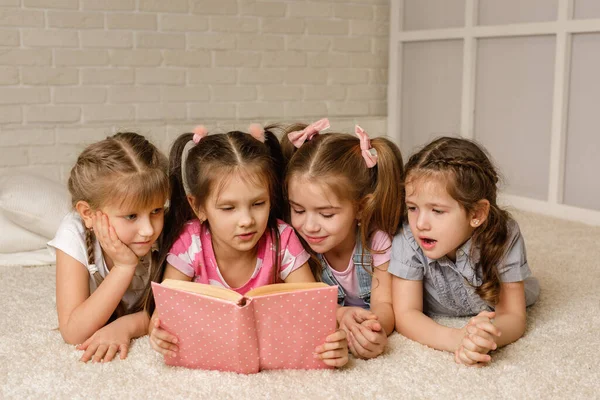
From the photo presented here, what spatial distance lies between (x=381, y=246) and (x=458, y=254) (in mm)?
180

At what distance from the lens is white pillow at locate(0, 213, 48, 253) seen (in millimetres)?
2385

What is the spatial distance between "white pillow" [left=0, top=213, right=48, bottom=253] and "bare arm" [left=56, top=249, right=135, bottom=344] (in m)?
0.90

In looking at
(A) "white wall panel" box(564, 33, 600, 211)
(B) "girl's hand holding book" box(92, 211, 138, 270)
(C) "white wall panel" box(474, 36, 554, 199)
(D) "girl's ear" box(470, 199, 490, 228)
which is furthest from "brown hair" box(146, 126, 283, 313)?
(C) "white wall panel" box(474, 36, 554, 199)

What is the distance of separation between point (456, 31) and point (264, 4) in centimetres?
95

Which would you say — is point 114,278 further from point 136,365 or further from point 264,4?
point 264,4

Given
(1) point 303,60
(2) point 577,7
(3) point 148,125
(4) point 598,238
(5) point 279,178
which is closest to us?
(5) point 279,178

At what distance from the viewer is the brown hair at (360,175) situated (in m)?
1.60

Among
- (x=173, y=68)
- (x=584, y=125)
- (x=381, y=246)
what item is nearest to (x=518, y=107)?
(x=584, y=125)

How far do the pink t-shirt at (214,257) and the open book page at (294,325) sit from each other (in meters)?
0.28

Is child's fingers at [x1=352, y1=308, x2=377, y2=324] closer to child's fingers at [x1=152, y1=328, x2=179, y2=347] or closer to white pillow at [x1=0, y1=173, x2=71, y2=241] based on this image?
child's fingers at [x1=152, y1=328, x2=179, y2=347]

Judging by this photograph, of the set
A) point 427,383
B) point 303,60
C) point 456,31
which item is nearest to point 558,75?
point 456,31

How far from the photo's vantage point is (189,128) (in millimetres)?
3572

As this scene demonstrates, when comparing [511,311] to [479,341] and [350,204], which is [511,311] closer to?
[479,341]

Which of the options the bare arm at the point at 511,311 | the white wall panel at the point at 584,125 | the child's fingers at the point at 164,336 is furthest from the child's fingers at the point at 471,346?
the white wall panel at the point at 584,125
